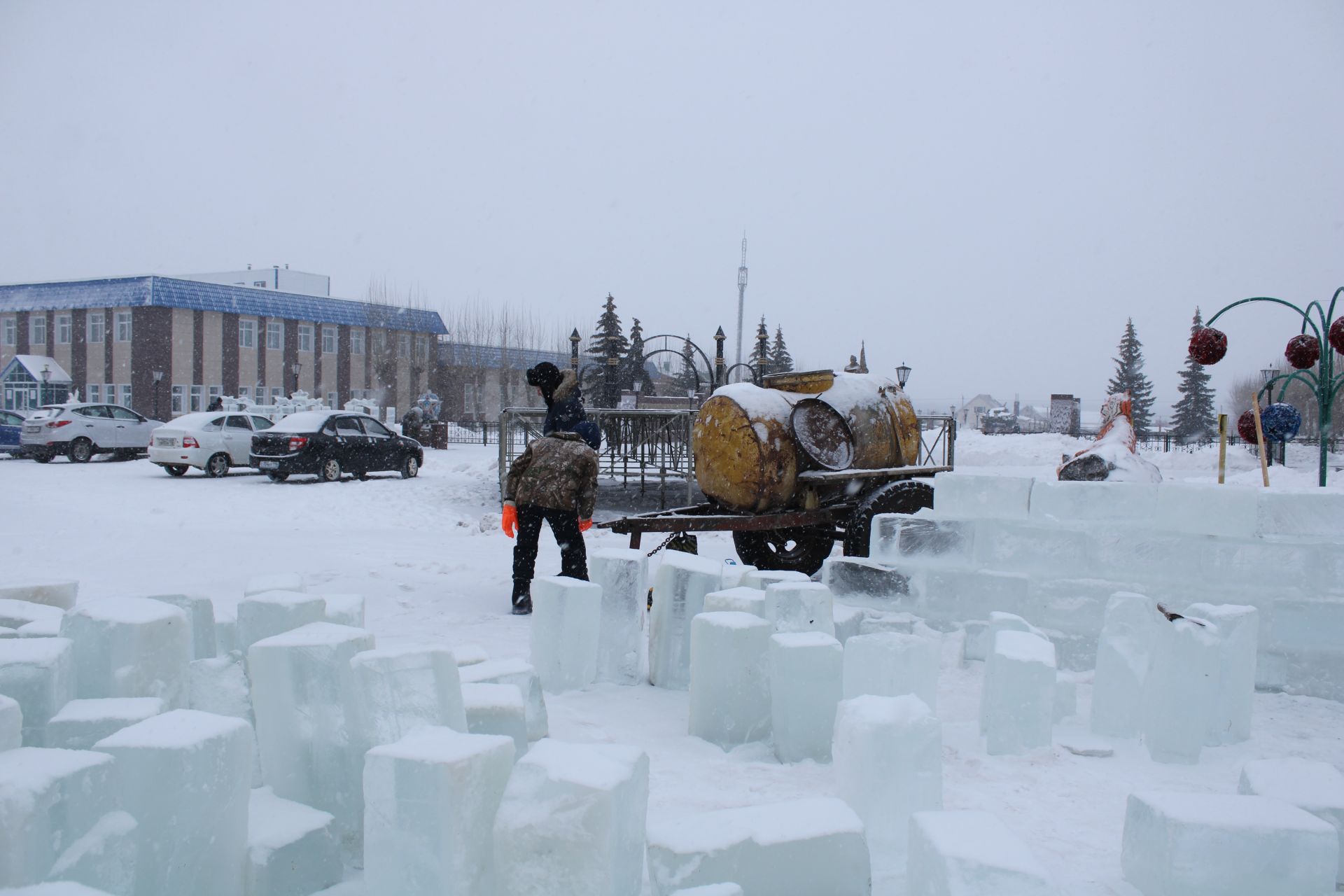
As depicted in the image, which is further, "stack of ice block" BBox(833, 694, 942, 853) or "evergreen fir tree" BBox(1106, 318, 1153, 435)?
"evergreen fir tree" BBox(1106, 318, 1153, 435)

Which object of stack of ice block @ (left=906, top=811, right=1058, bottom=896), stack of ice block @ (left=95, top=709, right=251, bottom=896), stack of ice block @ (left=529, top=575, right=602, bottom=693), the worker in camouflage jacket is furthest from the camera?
the worker in camouflage jacket

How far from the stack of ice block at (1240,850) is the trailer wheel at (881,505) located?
163 inches

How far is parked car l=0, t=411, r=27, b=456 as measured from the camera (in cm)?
2162

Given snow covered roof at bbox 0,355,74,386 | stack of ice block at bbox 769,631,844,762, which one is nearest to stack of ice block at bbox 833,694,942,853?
stack of ice block at bbox 769,631,844,762

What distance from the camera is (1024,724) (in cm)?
344

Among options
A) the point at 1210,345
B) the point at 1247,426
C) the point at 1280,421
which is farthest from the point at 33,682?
the point at 1247,426

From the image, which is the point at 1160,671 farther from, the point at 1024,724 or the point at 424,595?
the point at 424,595

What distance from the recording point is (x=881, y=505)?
6590 mm

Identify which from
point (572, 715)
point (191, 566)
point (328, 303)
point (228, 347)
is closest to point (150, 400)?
point (228, 347)

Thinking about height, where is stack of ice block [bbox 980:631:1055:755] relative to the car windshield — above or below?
below

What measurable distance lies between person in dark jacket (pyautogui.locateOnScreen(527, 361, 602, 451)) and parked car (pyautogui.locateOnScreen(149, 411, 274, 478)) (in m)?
13.5

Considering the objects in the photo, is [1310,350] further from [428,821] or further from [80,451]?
[80,451]

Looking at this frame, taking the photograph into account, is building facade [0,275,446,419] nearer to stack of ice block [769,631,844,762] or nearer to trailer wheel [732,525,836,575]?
trailer wheel [732,525,836,575]

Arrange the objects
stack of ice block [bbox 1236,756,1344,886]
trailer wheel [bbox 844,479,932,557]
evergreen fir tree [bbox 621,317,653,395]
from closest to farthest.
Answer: stack of ice block [bbox 1236,756,1344,886] < trailer wheel [bbox 844,479,932,557] < evergreen fir tree [bbox 621,317,653,395]
